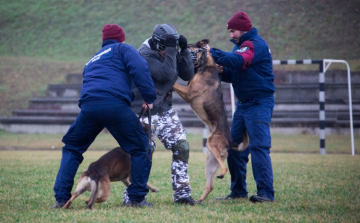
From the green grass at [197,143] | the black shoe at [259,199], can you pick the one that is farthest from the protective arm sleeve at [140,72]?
the green grass at [197,143]

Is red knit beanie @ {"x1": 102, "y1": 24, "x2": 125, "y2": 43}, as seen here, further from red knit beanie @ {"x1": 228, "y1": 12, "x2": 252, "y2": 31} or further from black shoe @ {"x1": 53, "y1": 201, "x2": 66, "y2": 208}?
black shoe @ {"x1": 53, "y1": 201, "x2": 66, "y2": 208}

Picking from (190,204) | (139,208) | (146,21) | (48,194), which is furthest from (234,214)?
(146,21)

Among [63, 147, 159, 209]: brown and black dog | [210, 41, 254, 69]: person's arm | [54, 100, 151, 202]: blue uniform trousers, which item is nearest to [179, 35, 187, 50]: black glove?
[210, 41, 254, 69]: person's arm

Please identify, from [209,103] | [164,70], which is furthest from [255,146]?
[164,70]

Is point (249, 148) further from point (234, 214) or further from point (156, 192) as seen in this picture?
point (156, 192)

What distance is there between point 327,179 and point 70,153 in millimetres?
4065

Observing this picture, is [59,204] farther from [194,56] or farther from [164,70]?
[194,56]

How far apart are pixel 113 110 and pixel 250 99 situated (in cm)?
178

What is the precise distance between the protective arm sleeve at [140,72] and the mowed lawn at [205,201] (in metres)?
1.20

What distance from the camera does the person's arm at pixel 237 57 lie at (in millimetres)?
4930

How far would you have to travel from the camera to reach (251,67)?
5.20m

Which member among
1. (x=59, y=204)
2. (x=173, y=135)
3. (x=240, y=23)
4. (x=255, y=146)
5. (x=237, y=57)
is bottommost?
(x=59, y=204)

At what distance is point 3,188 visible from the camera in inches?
225

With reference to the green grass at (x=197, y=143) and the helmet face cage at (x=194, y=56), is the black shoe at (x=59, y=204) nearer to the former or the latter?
the helmet face cage at (x=194, y=56)
